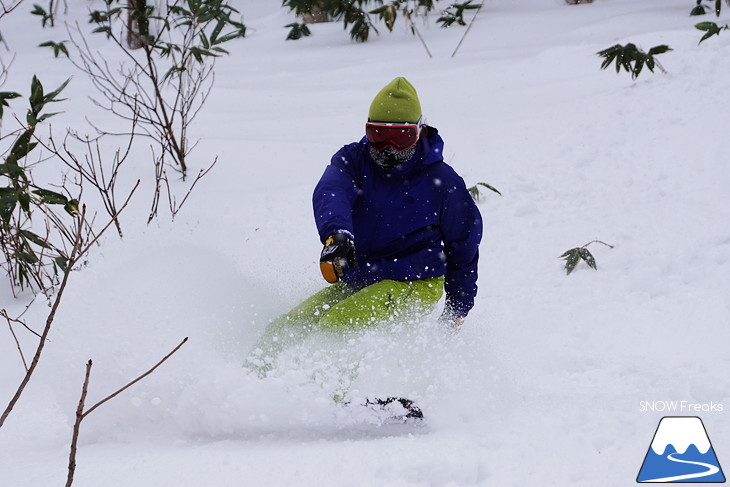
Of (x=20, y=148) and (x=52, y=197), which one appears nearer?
(x=20, y=148)

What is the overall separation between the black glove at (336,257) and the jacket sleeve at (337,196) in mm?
47

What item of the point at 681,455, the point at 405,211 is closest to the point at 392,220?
the point at 405,211

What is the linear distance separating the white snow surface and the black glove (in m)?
0.30

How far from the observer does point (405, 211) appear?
111 inches

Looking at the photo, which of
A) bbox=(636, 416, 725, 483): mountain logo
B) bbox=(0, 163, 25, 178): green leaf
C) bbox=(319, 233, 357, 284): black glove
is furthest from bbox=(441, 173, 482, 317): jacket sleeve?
bbox=(0, 163, 25, 178): green leaf

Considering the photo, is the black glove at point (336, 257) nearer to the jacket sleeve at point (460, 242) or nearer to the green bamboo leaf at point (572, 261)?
the jacket sleeve at point (460, 242)

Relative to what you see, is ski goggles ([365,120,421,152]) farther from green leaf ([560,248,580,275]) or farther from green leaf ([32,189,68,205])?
green leaf ([32,189,68,205])

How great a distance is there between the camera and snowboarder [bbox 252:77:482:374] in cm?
267

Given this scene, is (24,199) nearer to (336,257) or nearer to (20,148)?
(20,148)

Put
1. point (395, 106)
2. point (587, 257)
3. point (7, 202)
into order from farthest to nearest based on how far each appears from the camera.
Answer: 1. point (587, 257)
2. point (7, 202)
3. point (395, 106)

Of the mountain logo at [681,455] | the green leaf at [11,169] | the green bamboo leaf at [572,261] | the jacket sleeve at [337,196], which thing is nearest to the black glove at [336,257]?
the jacket sleeve at [337,196]

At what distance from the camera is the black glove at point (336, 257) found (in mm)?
2391

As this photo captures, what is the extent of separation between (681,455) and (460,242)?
44.7 inches

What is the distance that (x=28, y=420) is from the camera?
8.59 feet
